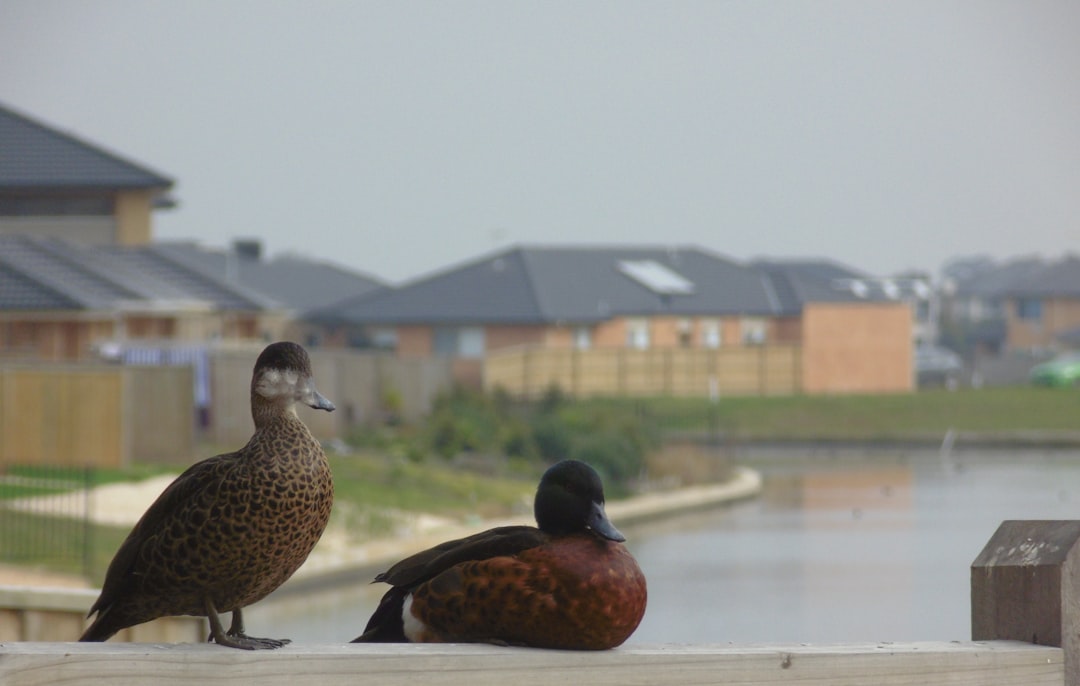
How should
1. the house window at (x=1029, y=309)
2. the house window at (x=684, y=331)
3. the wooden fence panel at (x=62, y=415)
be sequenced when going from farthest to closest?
the house window at (x=1029, y=309) → the house window at (x=684, y=331) → the wooden fence panel at (x=62, y=415)

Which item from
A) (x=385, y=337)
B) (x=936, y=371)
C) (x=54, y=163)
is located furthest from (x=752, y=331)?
(x=54, y=163)

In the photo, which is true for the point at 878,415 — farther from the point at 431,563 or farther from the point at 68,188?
the point at 431,563

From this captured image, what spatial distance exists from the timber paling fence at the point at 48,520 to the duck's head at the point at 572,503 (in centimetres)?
1338

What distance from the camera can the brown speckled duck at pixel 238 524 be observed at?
304cm

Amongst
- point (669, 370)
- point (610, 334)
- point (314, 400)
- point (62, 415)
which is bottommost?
point (62, 415)

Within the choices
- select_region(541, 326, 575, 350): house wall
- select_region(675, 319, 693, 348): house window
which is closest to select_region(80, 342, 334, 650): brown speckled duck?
select_region(541, 326, 575, 350): house wall

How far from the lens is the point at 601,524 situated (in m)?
2.95

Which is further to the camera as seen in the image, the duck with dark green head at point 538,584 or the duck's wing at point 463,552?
the duck's wing at point 463,552

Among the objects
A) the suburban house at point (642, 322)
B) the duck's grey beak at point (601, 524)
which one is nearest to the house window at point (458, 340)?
the suburban house at point (642, 322)

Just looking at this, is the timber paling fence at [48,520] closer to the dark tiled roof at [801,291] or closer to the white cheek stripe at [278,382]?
the white cheek stripe at [278,382]

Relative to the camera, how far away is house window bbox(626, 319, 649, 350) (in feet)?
195

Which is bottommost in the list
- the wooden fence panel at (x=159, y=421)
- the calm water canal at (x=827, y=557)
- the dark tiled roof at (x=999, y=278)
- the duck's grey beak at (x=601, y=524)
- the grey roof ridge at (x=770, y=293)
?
the calm water canal at (x=827, y=557)

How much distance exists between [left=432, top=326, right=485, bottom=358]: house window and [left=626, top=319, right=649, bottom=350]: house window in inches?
239

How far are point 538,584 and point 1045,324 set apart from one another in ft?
314
